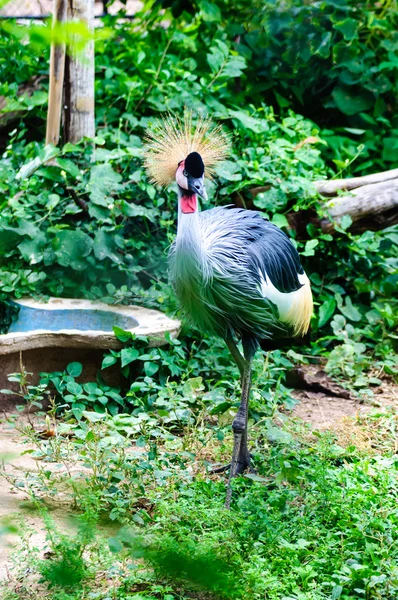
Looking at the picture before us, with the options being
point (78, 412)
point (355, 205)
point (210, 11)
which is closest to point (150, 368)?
point (78, 412)

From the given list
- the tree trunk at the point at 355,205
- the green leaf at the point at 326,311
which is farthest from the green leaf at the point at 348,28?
the green leaf at the point at 326,311

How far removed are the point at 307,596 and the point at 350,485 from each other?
70 centimetres

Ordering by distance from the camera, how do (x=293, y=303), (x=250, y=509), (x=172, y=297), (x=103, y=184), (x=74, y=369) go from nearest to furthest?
(x=250, y=509) → (x=293, y=303) → (x=74, y=369) → (x=172, y=297) → (x=103, y=184)

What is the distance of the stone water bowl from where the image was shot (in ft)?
12.1

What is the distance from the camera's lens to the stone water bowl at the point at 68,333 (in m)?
3.68

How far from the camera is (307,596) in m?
2.21

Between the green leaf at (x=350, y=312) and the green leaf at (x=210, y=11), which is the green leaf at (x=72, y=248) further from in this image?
the green leaf at (x=210, y=11)

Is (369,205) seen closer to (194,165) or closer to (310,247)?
(310,247)

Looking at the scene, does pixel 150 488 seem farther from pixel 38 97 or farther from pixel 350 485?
pixel 38 97

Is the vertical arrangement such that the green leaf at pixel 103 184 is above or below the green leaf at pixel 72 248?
above

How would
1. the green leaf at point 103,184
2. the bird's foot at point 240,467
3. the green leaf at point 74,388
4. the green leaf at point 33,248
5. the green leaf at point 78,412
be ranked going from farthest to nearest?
the green leaf at point 103,184 < the green leaf at point 33,248 < the green leaf at point 74,388 < the green leaf at point 78,412 < the bird's foot at point 240,467

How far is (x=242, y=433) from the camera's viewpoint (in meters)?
3.05

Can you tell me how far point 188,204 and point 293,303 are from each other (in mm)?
741

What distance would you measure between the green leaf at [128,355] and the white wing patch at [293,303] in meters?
0.77
